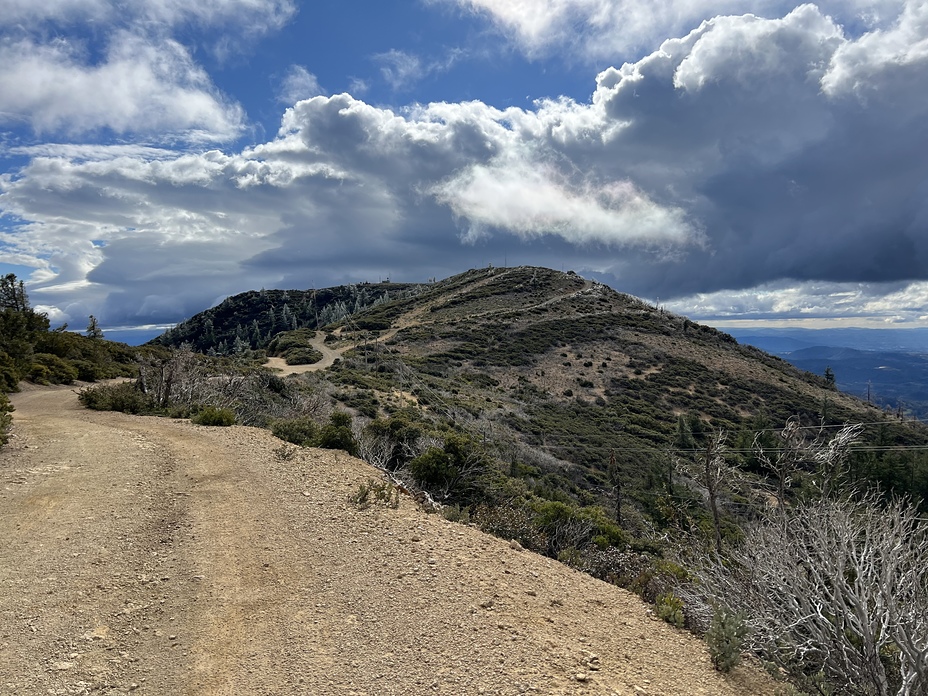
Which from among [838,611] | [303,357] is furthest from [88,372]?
[838,611]

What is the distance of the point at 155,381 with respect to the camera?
1627 centimetres

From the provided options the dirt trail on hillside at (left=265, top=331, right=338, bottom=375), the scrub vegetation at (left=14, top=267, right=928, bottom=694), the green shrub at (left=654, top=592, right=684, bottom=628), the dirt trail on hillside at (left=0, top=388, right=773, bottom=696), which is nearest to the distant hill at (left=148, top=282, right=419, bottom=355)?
the scrub vegetation at (left=14, top=267, right=928, bottom=694)

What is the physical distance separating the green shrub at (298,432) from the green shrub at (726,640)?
348 inches

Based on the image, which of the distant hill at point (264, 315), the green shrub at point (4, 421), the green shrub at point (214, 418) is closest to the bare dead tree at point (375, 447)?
the green shrub at point (214, 418)

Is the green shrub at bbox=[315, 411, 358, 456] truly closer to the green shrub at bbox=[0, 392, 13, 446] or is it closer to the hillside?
the hillside

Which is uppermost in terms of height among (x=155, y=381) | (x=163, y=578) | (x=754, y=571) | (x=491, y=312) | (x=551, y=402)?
(x=491, y=312)

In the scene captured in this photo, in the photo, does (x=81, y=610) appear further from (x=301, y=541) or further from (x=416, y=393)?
(x=416, y=393)

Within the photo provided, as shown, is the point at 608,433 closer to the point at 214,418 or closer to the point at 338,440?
the point at 338,440

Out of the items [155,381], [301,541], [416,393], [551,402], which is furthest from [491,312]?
[301,541]

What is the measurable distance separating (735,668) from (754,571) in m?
1.21

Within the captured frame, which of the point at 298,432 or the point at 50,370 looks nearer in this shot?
the point at 298,432

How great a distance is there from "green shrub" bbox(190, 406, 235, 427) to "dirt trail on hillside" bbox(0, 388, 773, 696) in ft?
14.5

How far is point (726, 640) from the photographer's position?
5023 mm

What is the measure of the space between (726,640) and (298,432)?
32.0 ft
